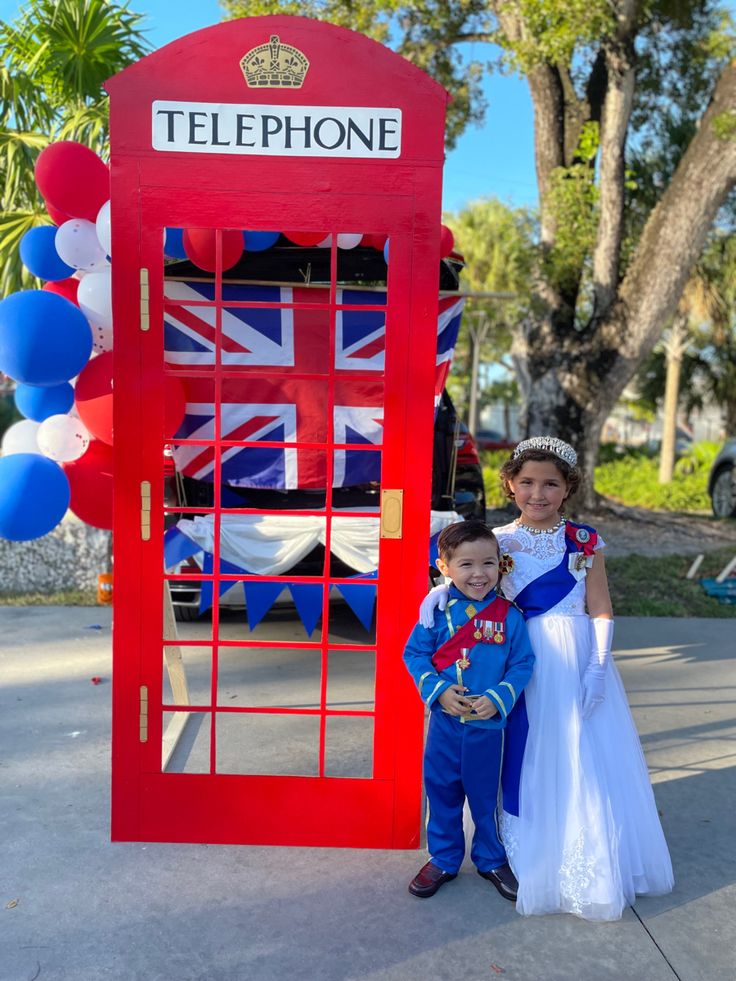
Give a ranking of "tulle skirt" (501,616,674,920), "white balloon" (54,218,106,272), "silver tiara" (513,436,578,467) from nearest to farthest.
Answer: "tulle skirt" (501,616,674,920), "silver tiara" (513,436,578,467), "white balloon" (54,218,106,272)

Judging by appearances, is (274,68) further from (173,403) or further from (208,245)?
(173,403)

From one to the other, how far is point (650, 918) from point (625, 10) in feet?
30.3

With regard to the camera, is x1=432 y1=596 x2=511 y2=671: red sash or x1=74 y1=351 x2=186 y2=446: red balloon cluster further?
x1=74 y1=351 x2=186 y2=446: red balloon cluster

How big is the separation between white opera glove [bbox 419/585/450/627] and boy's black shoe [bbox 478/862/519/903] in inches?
36.6

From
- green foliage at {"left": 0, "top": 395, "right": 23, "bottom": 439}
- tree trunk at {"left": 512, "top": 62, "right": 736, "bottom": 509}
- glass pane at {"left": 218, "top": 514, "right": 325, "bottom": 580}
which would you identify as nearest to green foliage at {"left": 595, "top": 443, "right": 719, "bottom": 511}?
tree trunk at {"left": 512, "top": 62, "right": 736, "bottom": 509}

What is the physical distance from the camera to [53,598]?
7129 mm

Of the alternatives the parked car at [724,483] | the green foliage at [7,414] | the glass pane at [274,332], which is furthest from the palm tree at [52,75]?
the green foliage at [7,414]

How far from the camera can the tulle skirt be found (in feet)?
9.54

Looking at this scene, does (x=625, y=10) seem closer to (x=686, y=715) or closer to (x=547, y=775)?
(x=686, y=715)

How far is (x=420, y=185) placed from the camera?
313 cm

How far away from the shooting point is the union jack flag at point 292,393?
17.1 feet

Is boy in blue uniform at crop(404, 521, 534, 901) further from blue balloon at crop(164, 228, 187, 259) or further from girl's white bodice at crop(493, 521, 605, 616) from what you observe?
blue balloon at crop(164, 228, 187, 259)

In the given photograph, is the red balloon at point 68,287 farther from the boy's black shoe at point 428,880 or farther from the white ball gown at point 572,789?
the boy's black shoe at point 428,880

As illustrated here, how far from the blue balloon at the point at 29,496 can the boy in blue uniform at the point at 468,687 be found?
1.74 m
